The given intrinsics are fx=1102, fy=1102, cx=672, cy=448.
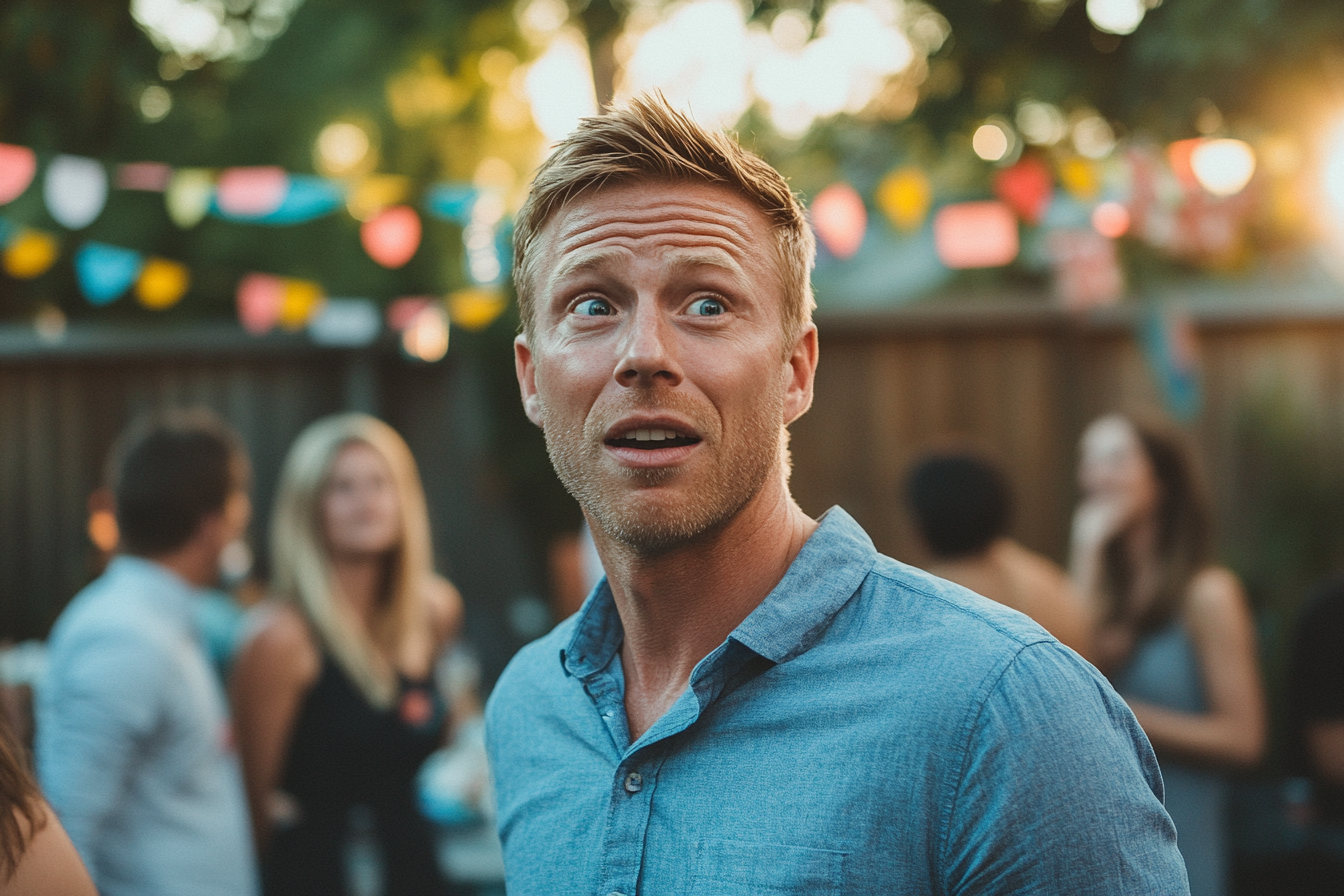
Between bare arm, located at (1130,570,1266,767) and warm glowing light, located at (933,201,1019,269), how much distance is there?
7.98 ft

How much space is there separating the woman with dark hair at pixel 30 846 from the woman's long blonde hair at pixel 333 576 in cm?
150

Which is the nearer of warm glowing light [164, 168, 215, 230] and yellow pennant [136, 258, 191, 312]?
warm glowing light [164, 168, 215, 230]

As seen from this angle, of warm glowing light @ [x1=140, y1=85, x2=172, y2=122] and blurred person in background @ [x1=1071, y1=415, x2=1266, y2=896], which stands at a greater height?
warm glowing light @ [x1=140, y1=85, x2=172, y2=122]

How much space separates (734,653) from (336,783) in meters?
2.05

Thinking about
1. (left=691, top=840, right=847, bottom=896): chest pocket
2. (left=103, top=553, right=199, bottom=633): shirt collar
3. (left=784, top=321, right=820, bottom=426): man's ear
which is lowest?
(left=691, top=840, right=847, bottom=896): chest pocket

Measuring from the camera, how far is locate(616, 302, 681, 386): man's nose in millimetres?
1248

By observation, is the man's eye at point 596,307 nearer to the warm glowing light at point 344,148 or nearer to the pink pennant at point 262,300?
the pink pennant at point 262,300

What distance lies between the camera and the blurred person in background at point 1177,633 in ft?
8.82

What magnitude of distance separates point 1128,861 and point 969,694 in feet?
0.66

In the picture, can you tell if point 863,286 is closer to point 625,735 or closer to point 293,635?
point 293,635

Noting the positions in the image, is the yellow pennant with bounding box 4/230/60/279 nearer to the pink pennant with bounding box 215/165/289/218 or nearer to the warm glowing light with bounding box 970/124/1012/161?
the pink pennant with bounding box 215/165/289/218

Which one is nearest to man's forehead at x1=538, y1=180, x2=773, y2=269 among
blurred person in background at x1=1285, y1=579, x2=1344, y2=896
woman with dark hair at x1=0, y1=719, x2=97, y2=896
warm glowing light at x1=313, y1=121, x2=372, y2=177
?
woman with dark hair at x1=0, y1=719, x2=97, y2=896

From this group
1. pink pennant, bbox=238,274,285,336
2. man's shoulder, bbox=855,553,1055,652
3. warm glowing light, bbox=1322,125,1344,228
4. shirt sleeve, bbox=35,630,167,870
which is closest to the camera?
man's shoulder, bbox=855,553,1055,652

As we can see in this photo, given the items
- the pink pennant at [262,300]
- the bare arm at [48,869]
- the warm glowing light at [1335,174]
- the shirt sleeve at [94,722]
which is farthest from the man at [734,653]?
the pink pennant at [262,300]
